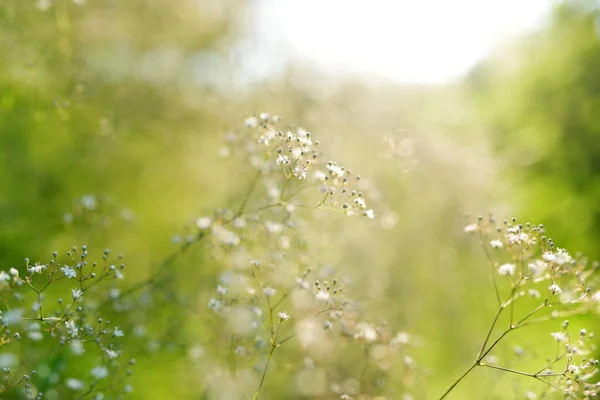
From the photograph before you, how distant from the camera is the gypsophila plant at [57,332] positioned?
95.9 inches

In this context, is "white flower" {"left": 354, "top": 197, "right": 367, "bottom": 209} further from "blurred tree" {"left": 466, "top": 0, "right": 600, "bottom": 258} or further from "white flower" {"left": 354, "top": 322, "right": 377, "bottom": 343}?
"blurred tree" {"left": 466, "top": 0, "right": 600, "bottom": 258}

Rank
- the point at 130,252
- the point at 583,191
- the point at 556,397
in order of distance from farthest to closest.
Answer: the point at 583,191, the point at 130,252, the point at 556,397

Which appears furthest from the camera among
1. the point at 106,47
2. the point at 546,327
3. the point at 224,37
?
the point at 546,327

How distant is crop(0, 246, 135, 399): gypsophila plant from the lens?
2.44 meters

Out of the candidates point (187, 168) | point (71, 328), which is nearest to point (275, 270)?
point (71, 328)

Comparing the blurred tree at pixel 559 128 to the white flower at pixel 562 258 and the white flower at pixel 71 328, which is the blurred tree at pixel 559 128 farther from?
the white flower at pixel 71 328

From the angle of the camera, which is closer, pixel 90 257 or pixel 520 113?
pixel 90 257

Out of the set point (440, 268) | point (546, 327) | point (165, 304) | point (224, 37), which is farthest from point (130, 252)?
point (546, 327)

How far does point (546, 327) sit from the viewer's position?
1183 cm

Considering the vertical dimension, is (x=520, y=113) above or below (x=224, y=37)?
above

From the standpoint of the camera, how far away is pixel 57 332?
3121mm

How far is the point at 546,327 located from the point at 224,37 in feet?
33.3

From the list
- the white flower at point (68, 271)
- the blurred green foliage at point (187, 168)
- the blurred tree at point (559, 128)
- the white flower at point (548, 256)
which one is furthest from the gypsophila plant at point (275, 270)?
the blurred tree at point (559, 128)

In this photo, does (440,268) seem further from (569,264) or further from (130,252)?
(569,264)
